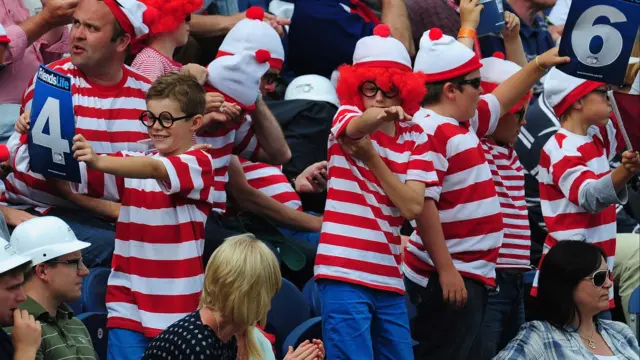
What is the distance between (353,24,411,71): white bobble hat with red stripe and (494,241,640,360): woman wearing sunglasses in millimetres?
1133

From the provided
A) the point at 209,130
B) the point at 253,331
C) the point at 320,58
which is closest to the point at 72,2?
the point at 209,130

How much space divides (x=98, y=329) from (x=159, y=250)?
0.51 m

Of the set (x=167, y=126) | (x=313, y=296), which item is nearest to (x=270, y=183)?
(x=313, y=296)

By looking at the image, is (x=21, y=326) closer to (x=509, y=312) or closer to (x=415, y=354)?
(x=415, y=354)

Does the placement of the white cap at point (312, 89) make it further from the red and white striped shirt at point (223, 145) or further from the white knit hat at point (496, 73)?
the red and white striped shirt at point (223, 145)

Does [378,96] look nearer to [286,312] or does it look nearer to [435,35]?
[435,35]

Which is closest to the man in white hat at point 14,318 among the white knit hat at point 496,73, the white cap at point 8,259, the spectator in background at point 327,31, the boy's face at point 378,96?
the white cap at point 8,259

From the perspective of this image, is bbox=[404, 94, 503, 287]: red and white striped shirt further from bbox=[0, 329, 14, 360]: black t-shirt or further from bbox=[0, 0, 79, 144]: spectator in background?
bbox=[0, 329, 14, 360]: black t-shirt

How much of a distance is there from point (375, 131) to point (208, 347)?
4.39 ft

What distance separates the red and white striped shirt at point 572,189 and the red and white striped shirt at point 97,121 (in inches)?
83.3

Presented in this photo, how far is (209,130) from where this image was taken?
5250 mm

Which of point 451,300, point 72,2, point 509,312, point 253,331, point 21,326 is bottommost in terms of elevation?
point 509,312

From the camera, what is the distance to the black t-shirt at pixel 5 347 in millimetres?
3715

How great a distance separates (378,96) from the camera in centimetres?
494
